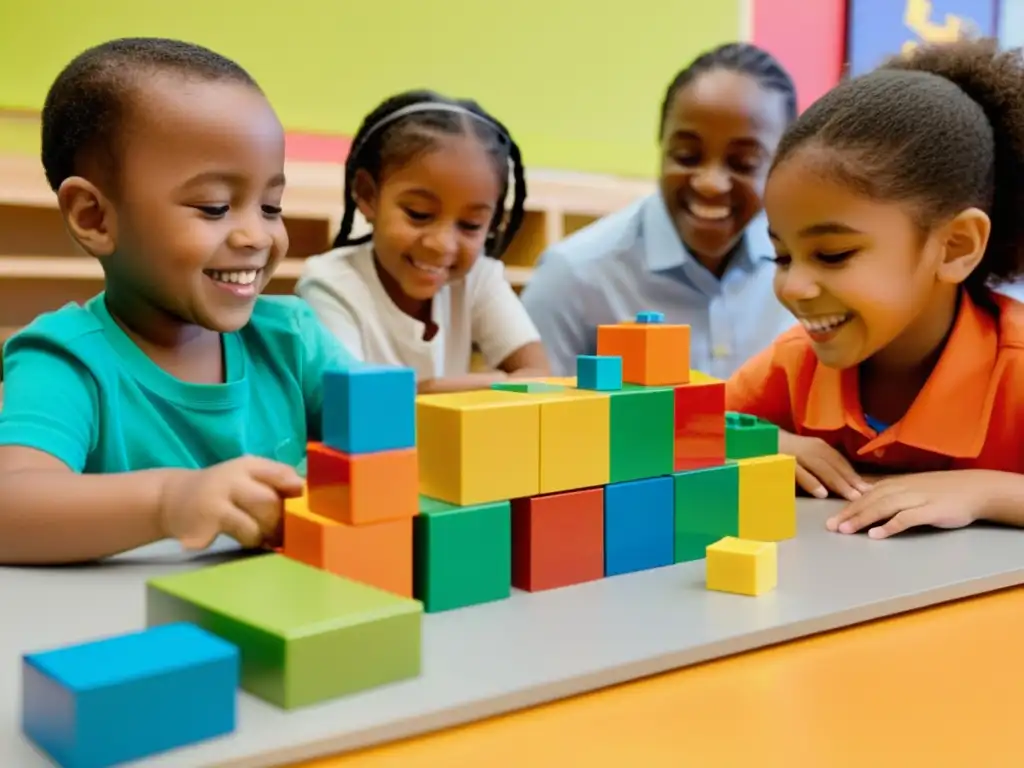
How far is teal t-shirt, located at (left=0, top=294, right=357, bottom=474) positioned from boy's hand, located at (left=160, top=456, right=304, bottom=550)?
0.43 feet

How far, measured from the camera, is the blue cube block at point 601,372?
706 mm

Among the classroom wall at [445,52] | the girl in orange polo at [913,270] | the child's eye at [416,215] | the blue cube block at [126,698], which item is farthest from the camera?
the classroom wall at [445,52]

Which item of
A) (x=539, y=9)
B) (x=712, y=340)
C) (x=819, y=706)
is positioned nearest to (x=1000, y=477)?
(x=819, y=706)

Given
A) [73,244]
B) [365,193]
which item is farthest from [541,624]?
[73,244]

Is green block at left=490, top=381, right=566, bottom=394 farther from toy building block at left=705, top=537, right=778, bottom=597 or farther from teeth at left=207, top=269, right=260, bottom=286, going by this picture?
teeth at left=207, top=269, right=260, bottom=286

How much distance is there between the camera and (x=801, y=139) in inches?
37.0

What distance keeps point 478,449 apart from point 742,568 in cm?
17

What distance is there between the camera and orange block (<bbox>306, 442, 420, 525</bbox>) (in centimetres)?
57

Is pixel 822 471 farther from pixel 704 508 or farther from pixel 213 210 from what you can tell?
pixel 213 210

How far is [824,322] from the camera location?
95 cm

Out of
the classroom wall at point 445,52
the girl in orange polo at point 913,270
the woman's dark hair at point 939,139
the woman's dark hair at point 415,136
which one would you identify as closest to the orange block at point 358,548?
the girl in orange polo at point 913,270

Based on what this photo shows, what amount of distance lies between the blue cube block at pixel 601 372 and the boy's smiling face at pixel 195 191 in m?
0.30

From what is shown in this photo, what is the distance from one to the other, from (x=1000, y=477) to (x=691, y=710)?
50 cm

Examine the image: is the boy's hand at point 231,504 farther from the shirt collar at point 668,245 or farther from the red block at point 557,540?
the shirt collar at point 668,245
